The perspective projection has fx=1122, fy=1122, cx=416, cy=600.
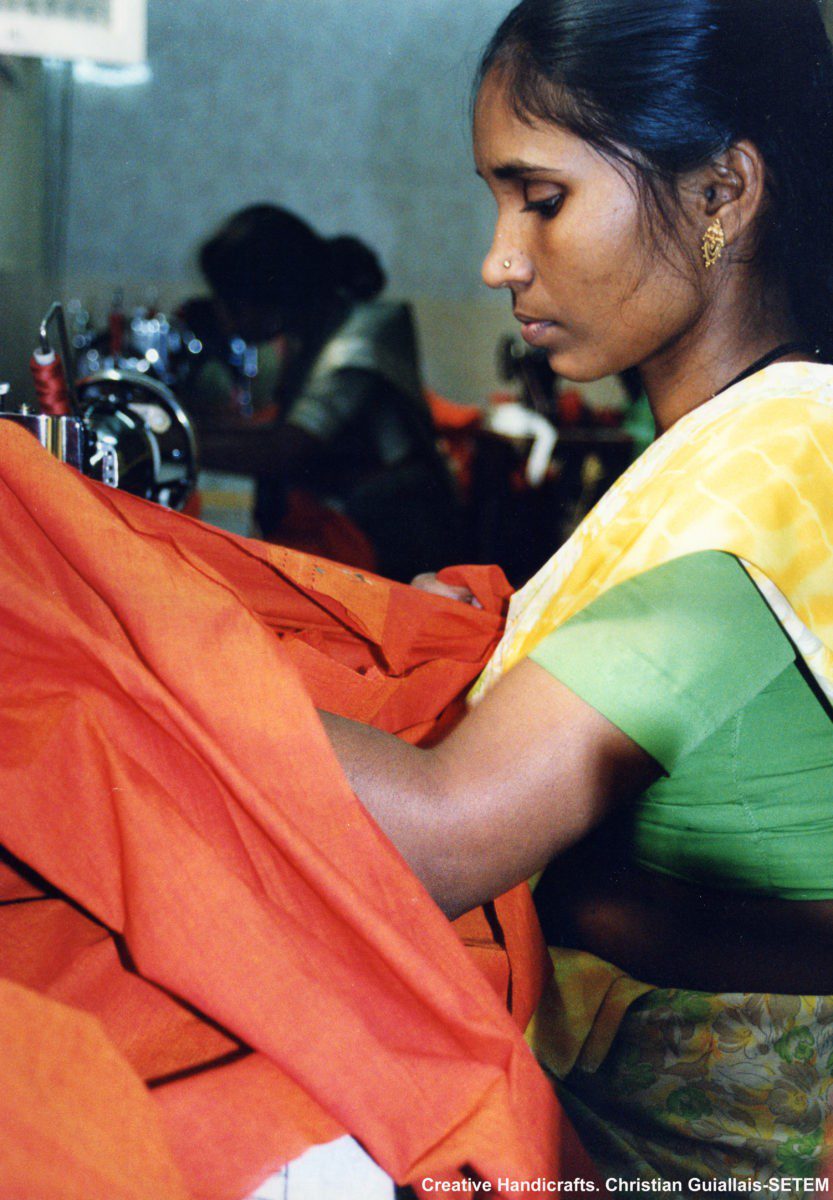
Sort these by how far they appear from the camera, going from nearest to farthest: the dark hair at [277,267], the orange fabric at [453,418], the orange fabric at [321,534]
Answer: the orange fabric at [321,534]
the dark hair at [277,267]
the orange fabric at [453,418]

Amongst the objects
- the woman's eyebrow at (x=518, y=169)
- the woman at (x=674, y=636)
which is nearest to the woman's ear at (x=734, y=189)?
the woman at (x=674, y=636)

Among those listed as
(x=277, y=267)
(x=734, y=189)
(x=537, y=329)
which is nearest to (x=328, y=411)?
(x=277, y=267)

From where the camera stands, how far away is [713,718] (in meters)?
0.62

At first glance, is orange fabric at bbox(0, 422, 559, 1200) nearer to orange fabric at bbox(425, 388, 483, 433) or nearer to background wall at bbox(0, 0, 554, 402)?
orange fabric at bbox(425, 388, 483, 433)

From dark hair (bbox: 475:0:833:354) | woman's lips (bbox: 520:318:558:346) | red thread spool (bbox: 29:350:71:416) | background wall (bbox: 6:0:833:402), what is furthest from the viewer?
background wall (bbox: 6:0:833:402)

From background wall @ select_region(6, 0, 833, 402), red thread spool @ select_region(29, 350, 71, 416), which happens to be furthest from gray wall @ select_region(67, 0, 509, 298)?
red thread spool @ select_region(29, 350, 71, 416)

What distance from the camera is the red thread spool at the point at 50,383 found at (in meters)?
1.04

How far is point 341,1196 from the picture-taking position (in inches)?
21.2

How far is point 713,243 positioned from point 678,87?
104mm

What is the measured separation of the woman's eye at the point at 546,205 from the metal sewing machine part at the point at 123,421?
43cm

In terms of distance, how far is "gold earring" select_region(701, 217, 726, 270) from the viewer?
2.53 feet

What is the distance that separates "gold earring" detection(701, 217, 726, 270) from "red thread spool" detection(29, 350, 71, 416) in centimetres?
59

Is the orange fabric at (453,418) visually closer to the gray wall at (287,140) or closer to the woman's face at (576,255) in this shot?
the gray wall at (287,140)

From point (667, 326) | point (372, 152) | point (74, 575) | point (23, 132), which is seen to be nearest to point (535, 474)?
point (23, 132)
